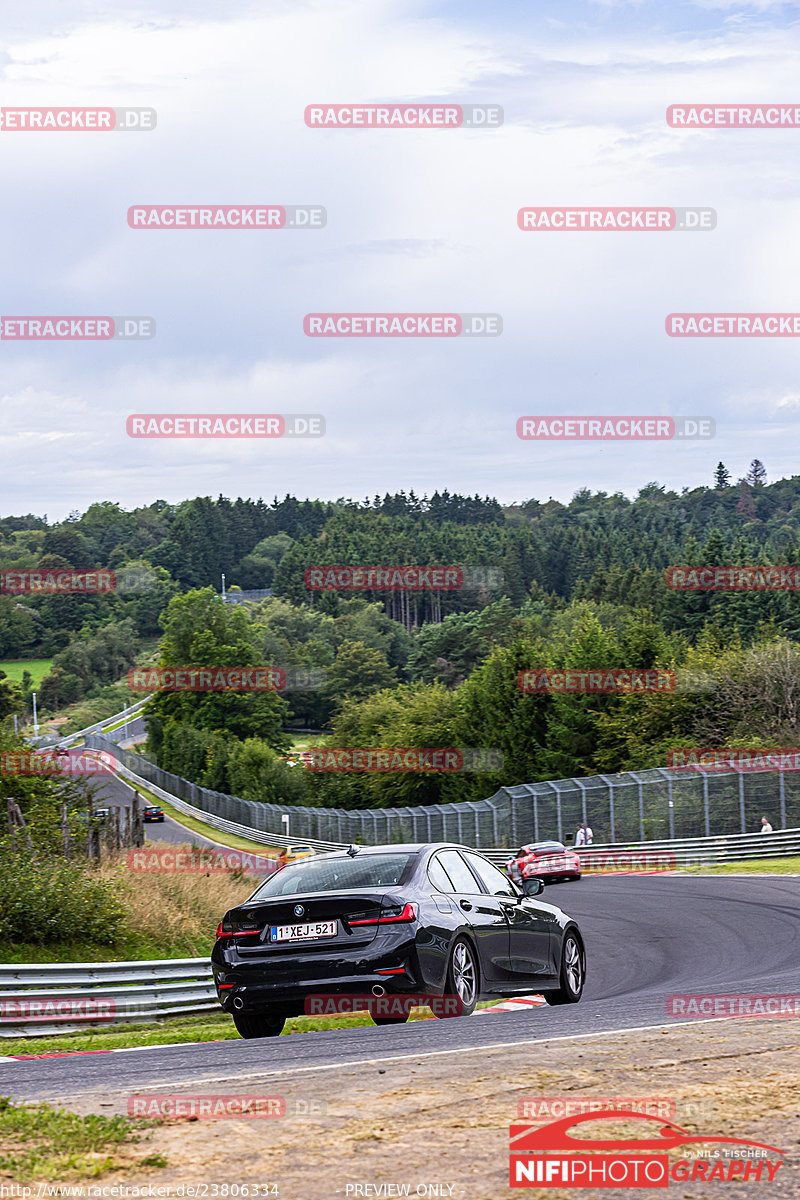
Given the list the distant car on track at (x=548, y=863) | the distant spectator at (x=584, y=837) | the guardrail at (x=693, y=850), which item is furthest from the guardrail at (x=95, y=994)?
the distant spectator at (x=584, y=837)

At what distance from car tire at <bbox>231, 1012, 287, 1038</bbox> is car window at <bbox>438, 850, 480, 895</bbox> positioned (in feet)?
5.40

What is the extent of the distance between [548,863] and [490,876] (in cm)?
2506

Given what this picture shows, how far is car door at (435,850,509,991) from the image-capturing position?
1002 cm

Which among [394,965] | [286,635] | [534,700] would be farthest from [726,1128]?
[286,635]

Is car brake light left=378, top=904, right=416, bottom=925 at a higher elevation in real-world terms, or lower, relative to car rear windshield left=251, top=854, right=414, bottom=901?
lower

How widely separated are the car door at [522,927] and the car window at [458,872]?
156 mm

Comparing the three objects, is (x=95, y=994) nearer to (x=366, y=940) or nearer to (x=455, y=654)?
(x=366, y=940)

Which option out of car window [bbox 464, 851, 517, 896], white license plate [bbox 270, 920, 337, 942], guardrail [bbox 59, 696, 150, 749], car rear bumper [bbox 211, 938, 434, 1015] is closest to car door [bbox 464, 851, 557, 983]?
car window [bbox 464, 851, 517, 896]

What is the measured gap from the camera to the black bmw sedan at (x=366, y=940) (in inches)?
358

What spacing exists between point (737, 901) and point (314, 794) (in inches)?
2377

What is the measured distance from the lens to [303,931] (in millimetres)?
9305

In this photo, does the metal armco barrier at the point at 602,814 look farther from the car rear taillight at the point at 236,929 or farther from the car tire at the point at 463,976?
the car rear taillight at the point at 236,929

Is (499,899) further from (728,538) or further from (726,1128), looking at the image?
(728,538)

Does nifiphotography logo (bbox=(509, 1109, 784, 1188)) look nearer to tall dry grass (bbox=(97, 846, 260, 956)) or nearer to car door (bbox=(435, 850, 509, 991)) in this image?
car door (bbox=(435, 850, 509, 991))
